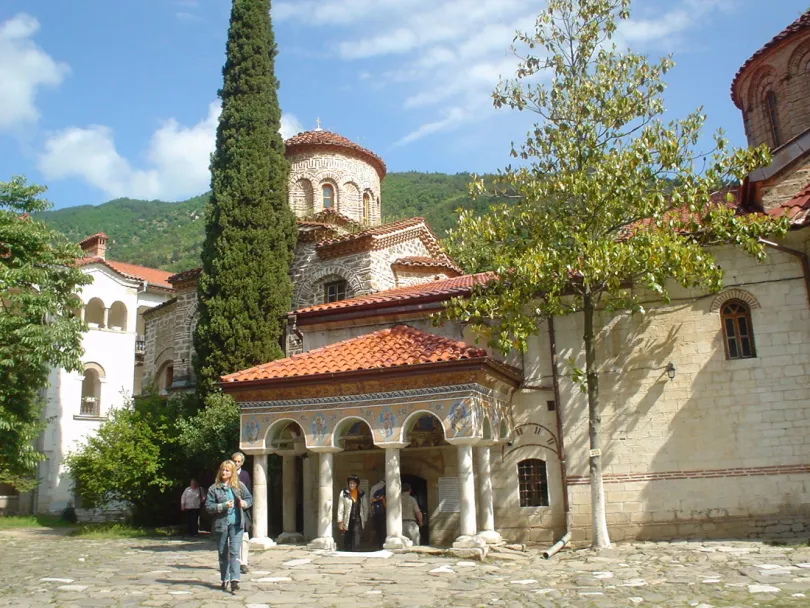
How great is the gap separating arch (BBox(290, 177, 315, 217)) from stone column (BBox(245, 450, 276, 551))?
1097 cm

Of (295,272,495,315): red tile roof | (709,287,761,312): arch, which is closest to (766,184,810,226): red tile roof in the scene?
(709,287,761,312): arch

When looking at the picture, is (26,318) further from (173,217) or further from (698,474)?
(173,217)

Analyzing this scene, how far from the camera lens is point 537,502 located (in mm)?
12430

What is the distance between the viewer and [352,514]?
1209cm

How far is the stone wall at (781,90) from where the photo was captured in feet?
51.6

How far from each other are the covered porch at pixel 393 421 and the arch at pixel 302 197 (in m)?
9.44

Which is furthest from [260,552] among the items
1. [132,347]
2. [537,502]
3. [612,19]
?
[132,347]

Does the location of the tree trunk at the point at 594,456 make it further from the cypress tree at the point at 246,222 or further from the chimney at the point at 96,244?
the chimney at the point at 96,244

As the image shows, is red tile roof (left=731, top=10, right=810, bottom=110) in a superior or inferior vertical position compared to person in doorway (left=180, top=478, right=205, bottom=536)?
superior

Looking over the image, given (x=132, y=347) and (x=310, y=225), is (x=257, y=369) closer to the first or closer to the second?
(x=310, y=225)

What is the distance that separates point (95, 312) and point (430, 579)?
20.4 metres

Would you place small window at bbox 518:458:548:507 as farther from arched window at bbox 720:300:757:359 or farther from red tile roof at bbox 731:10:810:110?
red tile roof at bbox 731:10:810:110

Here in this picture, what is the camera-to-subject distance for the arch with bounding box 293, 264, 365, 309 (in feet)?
60.4

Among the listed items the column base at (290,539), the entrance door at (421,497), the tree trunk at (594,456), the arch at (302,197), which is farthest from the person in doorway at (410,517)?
the arch at (302,197)
